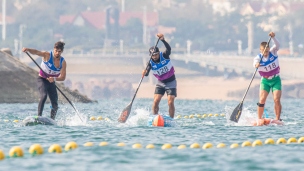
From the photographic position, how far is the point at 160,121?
79.4ft

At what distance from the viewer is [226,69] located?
112 m

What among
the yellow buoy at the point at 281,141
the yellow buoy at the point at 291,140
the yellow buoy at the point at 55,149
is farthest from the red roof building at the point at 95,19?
the yellow buoy at the point at 55,149

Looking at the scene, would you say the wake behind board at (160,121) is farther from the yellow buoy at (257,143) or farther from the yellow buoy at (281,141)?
the yellow buoy at (257,143)

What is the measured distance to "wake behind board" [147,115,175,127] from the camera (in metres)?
24.2

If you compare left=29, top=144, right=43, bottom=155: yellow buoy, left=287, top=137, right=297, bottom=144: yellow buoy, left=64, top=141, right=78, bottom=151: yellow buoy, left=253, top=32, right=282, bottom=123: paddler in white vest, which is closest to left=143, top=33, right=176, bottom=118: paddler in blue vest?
left=253, top=32, right=282, bottom=123: paddler in white vest

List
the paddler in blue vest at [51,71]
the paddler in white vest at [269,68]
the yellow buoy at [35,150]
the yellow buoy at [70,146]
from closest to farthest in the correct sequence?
the yellow buoy at [35,150]
the yellow buoy at [70,146]
the paddler in blue vest at [51,71]
the paddler in white vest at [269,68]

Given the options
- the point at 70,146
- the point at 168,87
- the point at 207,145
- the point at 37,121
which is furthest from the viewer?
the point at 168,87

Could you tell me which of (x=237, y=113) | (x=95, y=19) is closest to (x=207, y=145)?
(x=237, y=113)

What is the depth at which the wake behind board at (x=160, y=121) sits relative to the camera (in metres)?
24.2

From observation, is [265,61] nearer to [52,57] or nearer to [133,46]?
[52,57]

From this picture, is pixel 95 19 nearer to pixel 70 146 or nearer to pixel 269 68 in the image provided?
pixel 269 68

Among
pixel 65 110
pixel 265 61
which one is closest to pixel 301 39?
pixel 65 110

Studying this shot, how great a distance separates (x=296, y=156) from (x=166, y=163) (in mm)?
2309

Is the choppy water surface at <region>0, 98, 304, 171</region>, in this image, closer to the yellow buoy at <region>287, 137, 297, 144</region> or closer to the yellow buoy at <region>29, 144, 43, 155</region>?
the yellow buoy at <region>29, 144, 43, 155</region>
